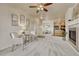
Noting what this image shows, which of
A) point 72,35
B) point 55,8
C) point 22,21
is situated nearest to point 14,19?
point 22,21

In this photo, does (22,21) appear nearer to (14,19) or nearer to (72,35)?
(14,19)

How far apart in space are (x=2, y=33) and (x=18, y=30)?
293 mm

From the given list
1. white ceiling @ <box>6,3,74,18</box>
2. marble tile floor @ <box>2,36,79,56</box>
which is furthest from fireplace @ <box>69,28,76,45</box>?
white ceiling @ <box>6,3,74,18</box>

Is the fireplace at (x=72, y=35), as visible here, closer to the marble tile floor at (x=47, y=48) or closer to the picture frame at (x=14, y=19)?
the marble tile floor at (x=47, y=48)

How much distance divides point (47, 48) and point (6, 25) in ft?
2.82

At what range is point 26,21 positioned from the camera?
7.77ft

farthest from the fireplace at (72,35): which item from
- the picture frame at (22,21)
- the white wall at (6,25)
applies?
the white wall at (6,25)

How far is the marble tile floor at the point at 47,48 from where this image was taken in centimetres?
233

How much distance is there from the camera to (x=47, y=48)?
92.9 inches

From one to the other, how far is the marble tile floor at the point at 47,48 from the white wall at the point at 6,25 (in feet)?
0.72

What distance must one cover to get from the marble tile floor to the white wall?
0.22 meters

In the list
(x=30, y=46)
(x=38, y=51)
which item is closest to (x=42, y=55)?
(x=38, y=51)

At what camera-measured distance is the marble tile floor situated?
2.33m

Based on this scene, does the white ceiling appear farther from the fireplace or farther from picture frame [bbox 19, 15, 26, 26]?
the fireplace
